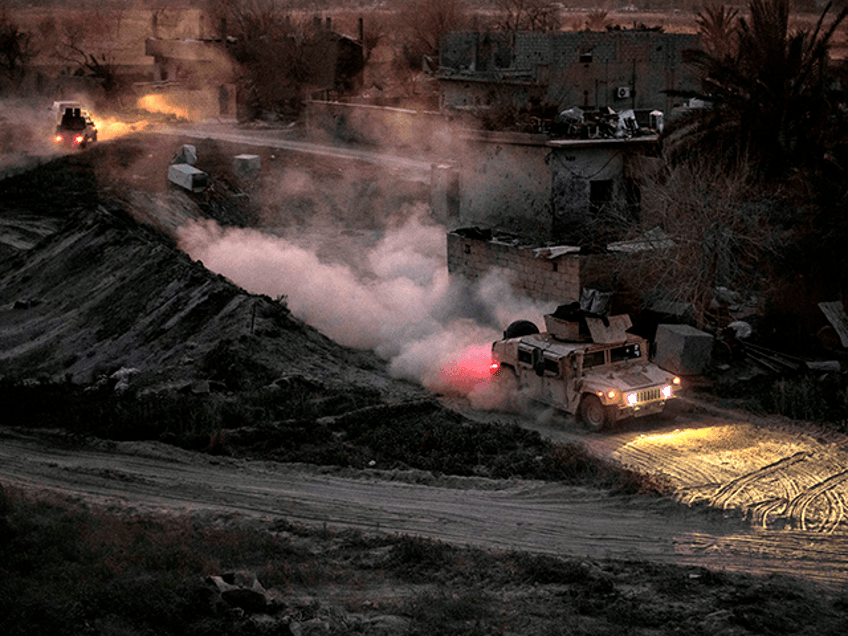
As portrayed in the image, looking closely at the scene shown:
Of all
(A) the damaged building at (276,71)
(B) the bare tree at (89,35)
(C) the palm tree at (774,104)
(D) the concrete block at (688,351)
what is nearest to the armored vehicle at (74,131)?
(A) the damaged building at (276,71)

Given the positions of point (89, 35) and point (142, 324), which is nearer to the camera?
point (142, 324)

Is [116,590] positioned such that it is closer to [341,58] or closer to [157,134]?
[157,134]

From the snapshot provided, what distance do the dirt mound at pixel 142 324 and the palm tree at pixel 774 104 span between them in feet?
34.7

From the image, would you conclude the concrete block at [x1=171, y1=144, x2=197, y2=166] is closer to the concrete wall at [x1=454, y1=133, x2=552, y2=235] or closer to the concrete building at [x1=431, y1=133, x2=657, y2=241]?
the concrete wall at [x1=454, y1=133, x2=552, y2=235]

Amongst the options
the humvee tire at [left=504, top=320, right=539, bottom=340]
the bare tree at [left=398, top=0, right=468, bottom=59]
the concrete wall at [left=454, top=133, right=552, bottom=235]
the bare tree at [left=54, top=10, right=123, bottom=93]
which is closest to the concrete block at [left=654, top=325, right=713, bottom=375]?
the humvee tire at [left=504, top=320, right=539, bottom=340]

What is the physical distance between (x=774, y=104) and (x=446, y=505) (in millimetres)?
15199

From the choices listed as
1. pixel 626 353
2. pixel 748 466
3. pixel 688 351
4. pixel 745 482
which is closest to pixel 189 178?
pixel 688 351

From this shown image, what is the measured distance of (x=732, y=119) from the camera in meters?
25.3

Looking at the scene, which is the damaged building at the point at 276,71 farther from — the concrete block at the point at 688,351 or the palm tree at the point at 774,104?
the concrete block at the point at 688,351

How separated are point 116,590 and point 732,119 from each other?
66.0ft

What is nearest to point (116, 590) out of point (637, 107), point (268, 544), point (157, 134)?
point (268, 544)

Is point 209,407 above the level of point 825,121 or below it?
below

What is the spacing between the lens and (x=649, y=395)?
18125 mm

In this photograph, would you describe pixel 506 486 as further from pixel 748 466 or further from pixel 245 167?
pixel 245 167
